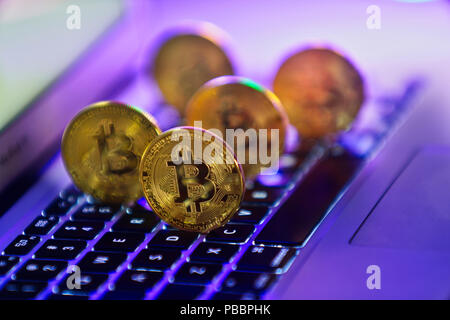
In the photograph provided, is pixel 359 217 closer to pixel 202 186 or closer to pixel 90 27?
pixel 202 186

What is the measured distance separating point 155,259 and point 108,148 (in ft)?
0.54

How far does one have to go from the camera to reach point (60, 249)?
0.75 metres

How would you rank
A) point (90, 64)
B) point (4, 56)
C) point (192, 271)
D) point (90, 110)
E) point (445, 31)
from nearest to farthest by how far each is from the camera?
point (192, 271) → point (90, 110) → point (4, 56) → point (90, 64) → point (445, 31)

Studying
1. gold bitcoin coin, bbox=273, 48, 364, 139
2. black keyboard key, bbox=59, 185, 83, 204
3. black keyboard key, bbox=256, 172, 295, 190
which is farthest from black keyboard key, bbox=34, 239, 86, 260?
gold bitcoin coin, bbox=273, 48, 364, 139

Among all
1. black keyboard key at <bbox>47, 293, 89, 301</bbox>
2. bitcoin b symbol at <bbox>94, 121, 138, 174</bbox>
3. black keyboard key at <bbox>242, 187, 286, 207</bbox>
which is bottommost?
black keyboard key at <bbox>47, 293, 89, 301</bbox>

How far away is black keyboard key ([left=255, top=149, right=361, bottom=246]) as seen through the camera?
0.76 meters

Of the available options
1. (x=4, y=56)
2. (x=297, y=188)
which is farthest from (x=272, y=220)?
(x=4, y=56)

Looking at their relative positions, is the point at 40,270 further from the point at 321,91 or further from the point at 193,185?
the point at 321,91

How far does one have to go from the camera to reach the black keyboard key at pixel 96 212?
816mm

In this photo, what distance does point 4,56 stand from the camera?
947 mm

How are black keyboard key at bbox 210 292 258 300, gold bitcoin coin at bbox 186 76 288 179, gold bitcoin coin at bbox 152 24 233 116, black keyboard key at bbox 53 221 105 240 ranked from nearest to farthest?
1. black keyboard key at bbox 210 292 258 300
2. black keyboard key at bbox 53 221 105 240
3. gold bitcoin coin at bbox 186 76 288 179
4. gold bitcoin coin at bbox 152 24 233 116

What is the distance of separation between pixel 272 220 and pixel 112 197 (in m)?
0.19

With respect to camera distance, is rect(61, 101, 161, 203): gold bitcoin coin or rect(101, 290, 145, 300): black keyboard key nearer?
rect(101, 290, 145, 300): black keyboard key

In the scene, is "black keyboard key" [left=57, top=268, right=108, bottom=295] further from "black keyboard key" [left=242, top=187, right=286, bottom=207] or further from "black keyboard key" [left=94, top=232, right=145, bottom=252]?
"black keyboard key" [left=242, top=187, right=286, bottom=207]
